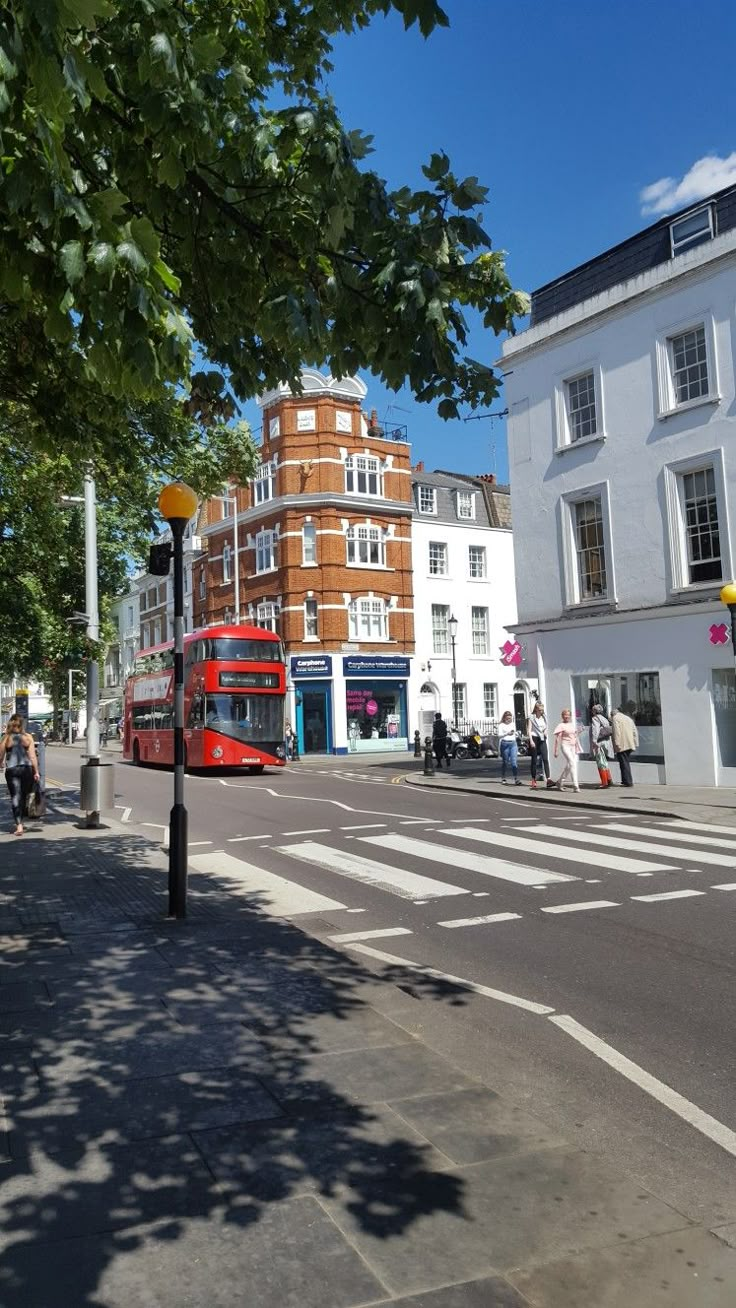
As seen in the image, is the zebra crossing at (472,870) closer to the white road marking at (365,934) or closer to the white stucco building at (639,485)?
the white road marking at (365,934)

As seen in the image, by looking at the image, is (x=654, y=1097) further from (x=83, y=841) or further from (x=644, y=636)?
(x=644, y=636)

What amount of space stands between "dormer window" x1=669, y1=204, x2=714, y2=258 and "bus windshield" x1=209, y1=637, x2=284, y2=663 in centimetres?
1541

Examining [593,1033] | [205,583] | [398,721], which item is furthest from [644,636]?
[205,583]

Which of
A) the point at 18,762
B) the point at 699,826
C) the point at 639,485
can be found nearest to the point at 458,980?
the point at 699,826

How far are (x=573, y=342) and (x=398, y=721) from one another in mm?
25418

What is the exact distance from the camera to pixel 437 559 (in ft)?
156

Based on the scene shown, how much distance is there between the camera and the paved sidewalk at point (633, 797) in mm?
15648

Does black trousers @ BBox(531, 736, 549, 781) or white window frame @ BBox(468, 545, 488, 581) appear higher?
white window frame @ BBox(468, 545, 488, 581)

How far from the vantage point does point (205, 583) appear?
52031 millimetres

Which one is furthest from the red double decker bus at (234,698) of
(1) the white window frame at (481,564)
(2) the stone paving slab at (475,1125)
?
(2) the stone paving slab at (475,1125)

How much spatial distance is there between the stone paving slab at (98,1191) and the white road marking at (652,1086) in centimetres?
214

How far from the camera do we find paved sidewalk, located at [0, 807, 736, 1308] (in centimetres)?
293

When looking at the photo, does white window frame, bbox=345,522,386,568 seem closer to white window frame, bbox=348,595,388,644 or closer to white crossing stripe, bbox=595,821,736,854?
white window frame, bbox=348,595,388,644

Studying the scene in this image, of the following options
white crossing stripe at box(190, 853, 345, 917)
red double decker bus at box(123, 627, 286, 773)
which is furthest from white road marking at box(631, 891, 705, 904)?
red double decker bus at box(123, 627, 286, 773)
